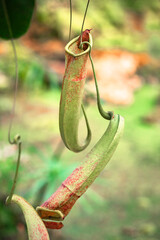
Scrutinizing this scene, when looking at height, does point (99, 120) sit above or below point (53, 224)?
above

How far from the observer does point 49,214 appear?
494mm

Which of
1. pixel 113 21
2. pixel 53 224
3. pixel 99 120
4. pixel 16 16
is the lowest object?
pixel 53 224

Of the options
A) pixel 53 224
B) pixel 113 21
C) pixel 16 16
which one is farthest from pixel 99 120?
pixel 113 21

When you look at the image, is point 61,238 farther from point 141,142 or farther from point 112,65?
point 112,65

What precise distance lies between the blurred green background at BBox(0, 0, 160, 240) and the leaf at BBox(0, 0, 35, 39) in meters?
0.53

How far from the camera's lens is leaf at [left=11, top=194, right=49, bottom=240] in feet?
1.54

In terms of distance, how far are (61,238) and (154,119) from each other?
237 centimetres

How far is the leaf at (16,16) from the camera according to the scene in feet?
2.16

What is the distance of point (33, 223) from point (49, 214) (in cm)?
3

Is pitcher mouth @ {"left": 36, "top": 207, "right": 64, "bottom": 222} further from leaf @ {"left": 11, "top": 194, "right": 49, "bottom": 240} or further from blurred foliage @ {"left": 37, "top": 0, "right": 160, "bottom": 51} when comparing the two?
blurred foliage @ {"left": 37, "top": 0, "right": 160, "bottom": 51}

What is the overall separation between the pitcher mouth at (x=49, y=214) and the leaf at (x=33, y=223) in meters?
0.01

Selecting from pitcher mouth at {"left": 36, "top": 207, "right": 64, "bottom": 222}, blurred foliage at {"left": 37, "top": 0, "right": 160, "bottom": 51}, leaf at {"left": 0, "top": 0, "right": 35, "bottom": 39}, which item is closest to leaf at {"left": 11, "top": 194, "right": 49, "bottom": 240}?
pitcher mouth at {"left": 36, "top": 207, "right": 64, "bottom": 222}

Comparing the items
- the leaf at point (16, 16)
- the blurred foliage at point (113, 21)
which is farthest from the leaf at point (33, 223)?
the blurred foliage at point (113, 21)

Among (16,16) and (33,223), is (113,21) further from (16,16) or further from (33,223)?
(33,223)
